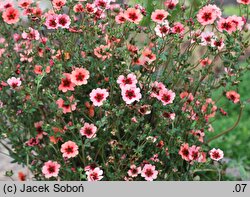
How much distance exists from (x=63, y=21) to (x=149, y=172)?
30.9 inches

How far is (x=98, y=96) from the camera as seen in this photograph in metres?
2.12

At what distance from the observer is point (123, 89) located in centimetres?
204

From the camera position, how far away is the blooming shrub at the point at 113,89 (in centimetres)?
217

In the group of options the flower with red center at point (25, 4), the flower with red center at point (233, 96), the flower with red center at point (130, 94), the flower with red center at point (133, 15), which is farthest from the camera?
the flower with red center at point (233, 96)

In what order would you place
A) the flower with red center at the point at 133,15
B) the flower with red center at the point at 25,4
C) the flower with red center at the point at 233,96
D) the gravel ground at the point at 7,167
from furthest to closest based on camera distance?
the gravel ground at the point at 7,167, the flower with red center at the point at 233,96, the flower with red center at the point at 25,4, the flower with red center at the point at 133,15

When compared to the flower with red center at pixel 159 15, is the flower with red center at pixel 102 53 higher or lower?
lower

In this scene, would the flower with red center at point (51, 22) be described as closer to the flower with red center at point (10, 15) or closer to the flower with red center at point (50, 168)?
the flower with red center at point (10, 15)

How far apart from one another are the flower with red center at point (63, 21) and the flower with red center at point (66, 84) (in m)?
0.21

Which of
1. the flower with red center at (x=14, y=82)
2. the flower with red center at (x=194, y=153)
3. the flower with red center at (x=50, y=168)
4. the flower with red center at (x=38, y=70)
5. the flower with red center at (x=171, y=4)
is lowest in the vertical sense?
the flower with red center at (x=50, y=168)

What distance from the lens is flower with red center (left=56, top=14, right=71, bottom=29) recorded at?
84.2 inches

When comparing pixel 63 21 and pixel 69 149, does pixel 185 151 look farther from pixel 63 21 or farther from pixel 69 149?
pixel 63 21

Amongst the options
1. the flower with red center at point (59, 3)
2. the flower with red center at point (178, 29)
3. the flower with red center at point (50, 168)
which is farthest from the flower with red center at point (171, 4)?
the flower with red center at point (50, 168)

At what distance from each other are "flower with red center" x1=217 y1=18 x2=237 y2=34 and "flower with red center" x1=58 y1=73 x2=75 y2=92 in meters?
0.71
